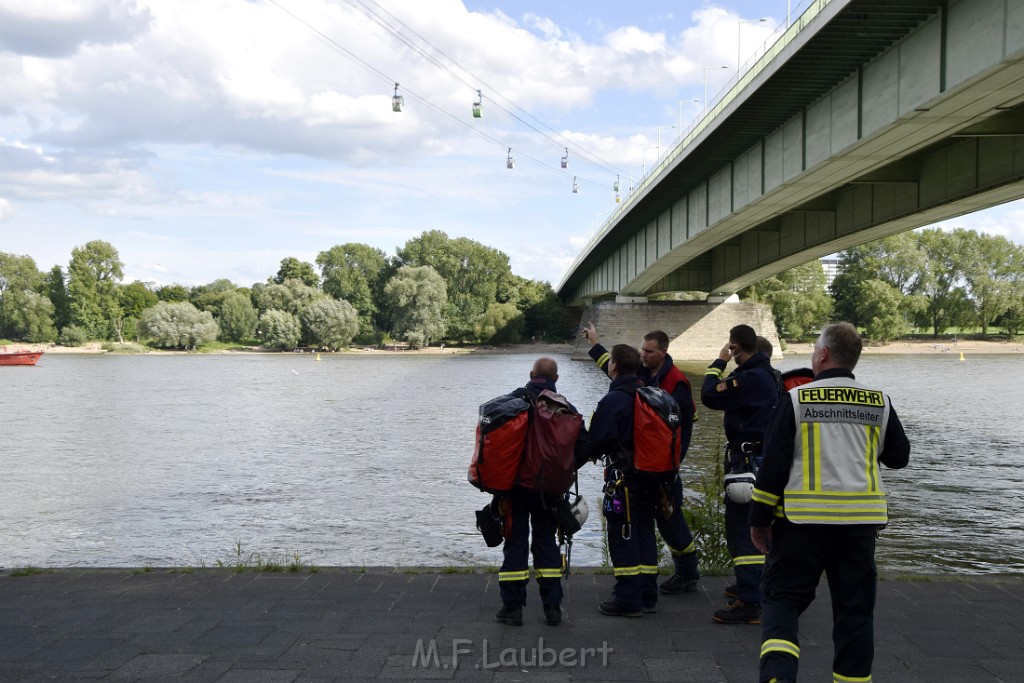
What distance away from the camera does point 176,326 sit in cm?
8862

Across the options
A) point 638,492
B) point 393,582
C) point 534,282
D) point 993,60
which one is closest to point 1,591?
point 393,582

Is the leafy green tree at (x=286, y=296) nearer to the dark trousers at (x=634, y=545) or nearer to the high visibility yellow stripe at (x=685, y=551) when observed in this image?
the high visibility yellow stripe at (x=685, y=551)

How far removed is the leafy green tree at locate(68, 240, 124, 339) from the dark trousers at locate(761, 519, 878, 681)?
4146 inches

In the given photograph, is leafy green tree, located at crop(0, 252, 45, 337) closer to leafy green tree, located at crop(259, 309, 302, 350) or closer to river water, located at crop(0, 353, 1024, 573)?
leafy green tree, located at crop(259, 309, 302, 350)

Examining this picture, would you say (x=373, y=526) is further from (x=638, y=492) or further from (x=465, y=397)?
(x=465, y=397)

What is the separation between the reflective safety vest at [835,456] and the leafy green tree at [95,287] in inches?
4147

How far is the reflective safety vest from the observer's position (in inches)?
156

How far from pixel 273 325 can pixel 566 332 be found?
2939cm

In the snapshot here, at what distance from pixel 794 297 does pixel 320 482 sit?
7056cm

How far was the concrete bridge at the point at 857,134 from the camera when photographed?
42.6 feet

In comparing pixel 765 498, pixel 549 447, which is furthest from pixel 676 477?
pixel 765 498

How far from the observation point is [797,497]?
400 centimetres

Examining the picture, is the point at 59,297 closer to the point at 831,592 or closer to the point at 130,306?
the point at 130,306

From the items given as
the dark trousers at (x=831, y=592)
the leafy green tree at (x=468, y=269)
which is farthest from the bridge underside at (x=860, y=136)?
the leafy green tree at (x=468, y=269)
